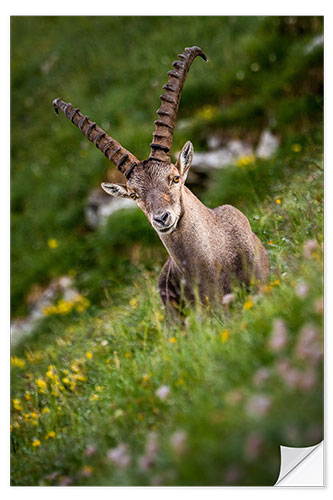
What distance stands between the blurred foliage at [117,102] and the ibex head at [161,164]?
168cm

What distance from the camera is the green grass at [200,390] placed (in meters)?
3.18

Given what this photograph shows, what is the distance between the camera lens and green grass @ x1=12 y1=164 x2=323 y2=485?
10.4ft

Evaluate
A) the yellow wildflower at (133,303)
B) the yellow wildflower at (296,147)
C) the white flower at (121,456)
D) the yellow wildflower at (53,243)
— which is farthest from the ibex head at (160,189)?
the yellow wildflower at (53,243)

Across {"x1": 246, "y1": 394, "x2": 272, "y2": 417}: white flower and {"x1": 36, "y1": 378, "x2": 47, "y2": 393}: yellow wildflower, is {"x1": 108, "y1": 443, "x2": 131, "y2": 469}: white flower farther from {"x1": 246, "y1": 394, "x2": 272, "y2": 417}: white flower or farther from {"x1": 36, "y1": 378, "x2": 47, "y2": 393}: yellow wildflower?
{"x1": 36, "y1": 378, "x2": 47, "y2": 393}: yellow wildflower

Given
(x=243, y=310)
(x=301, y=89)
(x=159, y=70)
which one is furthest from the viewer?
(x=159, y=70)

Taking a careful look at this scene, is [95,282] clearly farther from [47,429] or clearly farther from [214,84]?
[214,84]

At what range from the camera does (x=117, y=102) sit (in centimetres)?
962

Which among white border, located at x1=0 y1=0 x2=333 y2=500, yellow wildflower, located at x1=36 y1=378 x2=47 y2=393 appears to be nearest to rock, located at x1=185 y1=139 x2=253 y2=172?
white border, located at x1=0 y1=0 x2=333 y2=500

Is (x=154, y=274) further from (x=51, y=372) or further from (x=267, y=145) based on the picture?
(x=267, y=145)

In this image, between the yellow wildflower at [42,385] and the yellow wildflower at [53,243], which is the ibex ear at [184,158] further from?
the yellow wildflower at [53,243]

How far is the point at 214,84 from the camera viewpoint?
8.49 m

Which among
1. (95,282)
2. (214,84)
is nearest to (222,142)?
→ (214,84)

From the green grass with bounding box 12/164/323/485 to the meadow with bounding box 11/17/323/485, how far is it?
1cm
